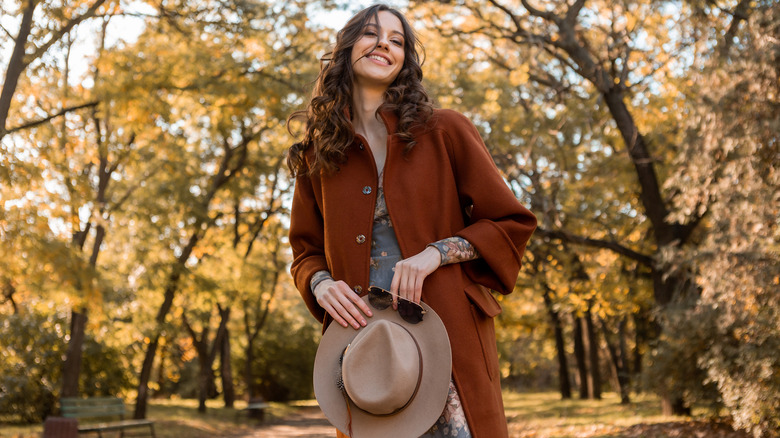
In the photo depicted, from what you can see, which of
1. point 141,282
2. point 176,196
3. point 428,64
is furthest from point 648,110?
point 141,282

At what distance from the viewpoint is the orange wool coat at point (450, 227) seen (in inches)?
82.1

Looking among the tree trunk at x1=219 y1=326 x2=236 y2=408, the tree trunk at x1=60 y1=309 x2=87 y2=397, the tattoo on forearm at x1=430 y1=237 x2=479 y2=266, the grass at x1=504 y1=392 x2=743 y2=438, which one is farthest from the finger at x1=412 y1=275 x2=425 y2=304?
the tree trunk at x1=219 y1=326 x2=236 y2=408

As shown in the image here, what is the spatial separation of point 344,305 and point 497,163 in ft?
36.3

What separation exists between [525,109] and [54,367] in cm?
1213

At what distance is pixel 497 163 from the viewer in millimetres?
12898

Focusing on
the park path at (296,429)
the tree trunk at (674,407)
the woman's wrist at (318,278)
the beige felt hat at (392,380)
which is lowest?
the park path at (296,429)

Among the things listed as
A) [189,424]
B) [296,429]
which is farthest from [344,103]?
[296,429]

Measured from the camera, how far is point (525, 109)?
14.5 metres

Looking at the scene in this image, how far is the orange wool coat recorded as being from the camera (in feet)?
6.84

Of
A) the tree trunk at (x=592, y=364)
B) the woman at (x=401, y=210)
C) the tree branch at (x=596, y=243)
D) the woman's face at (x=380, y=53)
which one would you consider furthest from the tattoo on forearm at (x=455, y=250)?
the tree trunk at (x=592, y=364)

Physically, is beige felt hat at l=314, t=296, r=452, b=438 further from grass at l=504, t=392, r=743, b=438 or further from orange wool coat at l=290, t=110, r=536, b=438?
grass at l=504, t=392, r=743, b=438

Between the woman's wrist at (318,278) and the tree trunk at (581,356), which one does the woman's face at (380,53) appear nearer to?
the woman's wrist at (318,278)

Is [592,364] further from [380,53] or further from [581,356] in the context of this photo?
[380,53]

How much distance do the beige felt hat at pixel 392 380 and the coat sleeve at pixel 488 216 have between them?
0.93ft
